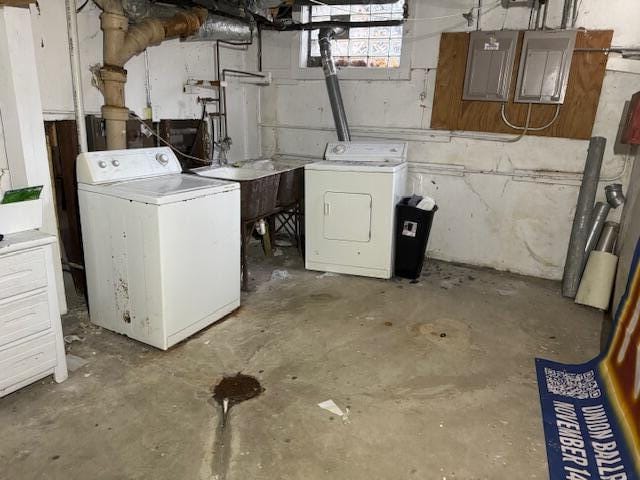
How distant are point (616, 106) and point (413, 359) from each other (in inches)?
105

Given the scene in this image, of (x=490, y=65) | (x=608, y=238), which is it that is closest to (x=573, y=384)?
(x=608, y=238)

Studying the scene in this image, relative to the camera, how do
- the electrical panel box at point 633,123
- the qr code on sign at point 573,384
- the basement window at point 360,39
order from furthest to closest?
1. the basement window at point 360,39
2. the electrical panel box at point 633,123
3. the qr code on sign at point 573,384

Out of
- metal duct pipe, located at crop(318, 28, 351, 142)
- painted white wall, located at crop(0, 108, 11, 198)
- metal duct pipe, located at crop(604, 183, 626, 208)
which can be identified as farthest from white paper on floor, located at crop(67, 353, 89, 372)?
metal duct pipe, located at crop(604, 183, 626, 208)

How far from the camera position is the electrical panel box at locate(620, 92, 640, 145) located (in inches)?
121

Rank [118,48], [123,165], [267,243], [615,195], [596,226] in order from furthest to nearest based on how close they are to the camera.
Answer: [267,243] → [596,226] → [615,195] → [118,48] → [123,165]

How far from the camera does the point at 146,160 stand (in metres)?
2.93

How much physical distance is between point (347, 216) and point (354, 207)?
10 cm

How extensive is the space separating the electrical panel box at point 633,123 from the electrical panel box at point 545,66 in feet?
1.78

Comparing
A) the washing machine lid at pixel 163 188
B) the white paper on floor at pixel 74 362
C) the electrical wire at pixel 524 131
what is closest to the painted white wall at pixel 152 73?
the washing machine lid at pixel 163 188

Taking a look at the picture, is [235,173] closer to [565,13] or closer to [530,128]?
[530,128]

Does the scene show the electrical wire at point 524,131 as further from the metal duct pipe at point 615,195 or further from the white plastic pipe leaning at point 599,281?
the white plastic pipe leaning at point 599,281

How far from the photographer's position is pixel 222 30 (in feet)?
12.3

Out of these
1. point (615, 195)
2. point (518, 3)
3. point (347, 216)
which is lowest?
point (347, 216)

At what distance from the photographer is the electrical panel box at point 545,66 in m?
3.51
